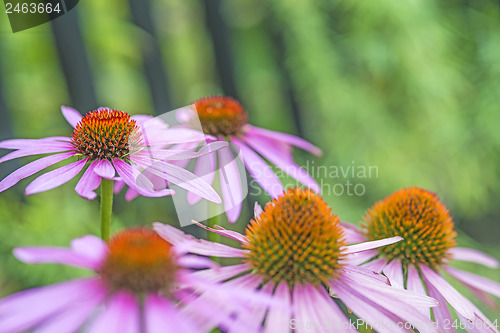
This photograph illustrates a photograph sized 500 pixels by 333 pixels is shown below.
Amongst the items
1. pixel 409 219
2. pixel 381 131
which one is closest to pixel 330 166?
pixel 381 131

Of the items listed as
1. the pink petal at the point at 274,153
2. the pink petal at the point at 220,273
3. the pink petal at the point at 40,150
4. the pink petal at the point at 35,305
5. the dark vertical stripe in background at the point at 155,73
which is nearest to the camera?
the pink petal at the point at 35,305

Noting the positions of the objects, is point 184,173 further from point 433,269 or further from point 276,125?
point 276,125

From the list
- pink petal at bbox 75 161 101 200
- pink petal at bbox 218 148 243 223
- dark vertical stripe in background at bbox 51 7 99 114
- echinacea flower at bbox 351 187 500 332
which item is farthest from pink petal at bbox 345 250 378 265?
dark vertical stripe in background at bbox 51 7 99 114

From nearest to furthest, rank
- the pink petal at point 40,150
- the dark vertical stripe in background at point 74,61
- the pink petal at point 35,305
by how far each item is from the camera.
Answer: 1. the pink petal at point 35,305
2. the pink petal at point 40,150
3. the dark vertical stripe in background at point 74,61

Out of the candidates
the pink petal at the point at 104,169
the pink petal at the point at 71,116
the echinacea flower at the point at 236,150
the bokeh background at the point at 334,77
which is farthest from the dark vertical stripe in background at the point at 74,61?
the pink petal at the point at 104,169

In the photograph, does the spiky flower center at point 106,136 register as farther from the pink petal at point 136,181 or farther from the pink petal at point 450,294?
the pink petal at point 450,294

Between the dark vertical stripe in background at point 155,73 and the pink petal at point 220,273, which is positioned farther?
the dark vertical stripe in background at point 155,73

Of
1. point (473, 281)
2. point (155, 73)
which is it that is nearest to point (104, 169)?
point (473, 281)
